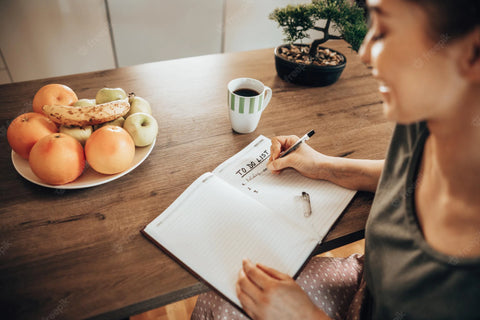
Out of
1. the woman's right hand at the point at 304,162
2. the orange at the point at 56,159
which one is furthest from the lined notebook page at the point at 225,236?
the orange at the point at 56,159

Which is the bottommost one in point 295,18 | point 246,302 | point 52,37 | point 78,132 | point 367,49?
point 52,37

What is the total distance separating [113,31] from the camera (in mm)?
2398

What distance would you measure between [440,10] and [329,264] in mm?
716

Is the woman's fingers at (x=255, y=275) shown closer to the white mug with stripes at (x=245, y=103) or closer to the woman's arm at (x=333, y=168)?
the woman's arm at (x=333, y=168)

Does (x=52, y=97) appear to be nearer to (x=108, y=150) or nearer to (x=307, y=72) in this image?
(x=108, y=150)

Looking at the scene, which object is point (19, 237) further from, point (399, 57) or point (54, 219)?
point (399, 57)

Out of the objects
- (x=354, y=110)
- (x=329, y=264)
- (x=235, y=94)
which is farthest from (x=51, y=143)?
(x=354, y=110)

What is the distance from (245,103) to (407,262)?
0.55m

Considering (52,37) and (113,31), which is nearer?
(52,37)

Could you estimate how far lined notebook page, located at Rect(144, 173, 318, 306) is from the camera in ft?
1.96

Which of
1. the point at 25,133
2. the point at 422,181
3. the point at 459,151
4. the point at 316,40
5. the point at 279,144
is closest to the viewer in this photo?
the point at 459,151

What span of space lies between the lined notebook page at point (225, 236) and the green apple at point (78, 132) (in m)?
0.30

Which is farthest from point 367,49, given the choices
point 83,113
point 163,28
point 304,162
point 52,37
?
point 52,37

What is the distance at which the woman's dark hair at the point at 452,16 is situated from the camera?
1.20 feet
